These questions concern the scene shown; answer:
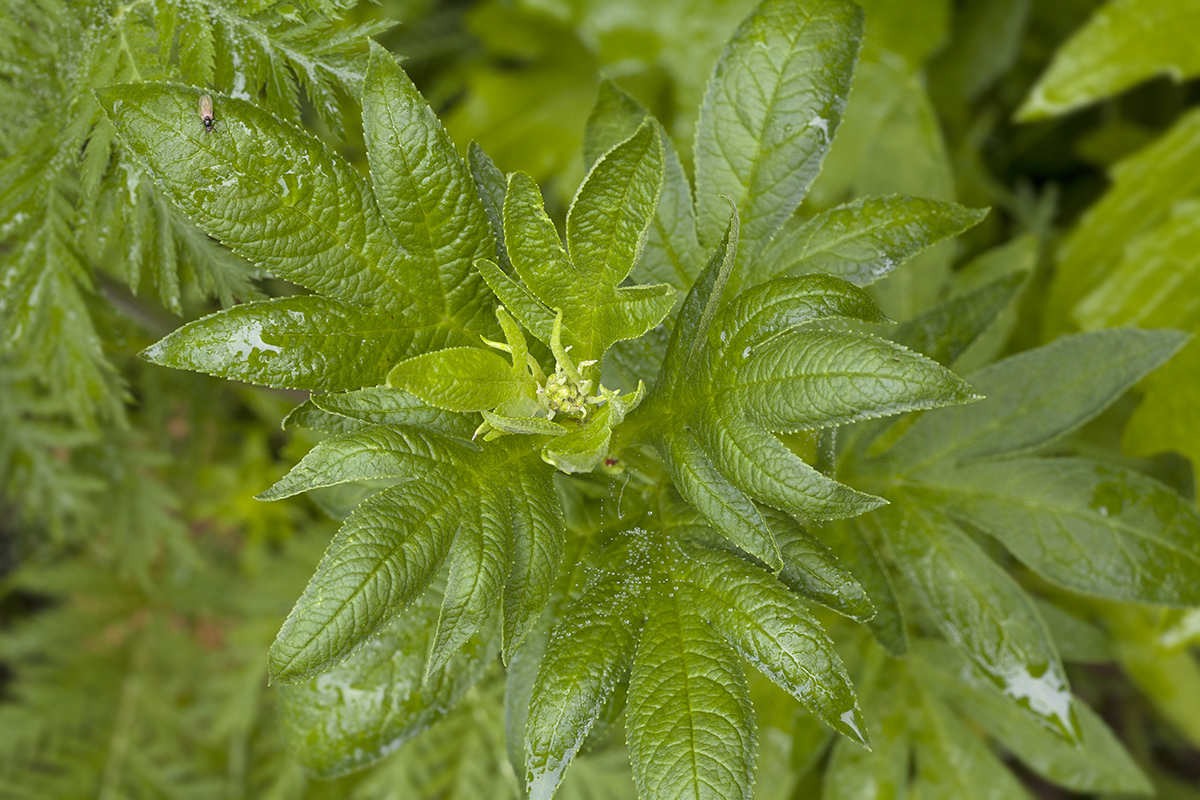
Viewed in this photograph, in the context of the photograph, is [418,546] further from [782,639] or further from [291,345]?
[782,639]

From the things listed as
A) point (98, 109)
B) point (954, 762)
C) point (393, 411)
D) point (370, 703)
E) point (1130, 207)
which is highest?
point (98, 109)

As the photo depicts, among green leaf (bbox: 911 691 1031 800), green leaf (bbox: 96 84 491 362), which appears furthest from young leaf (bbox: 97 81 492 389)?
green leaf (bbox: 911 691 1031 800)

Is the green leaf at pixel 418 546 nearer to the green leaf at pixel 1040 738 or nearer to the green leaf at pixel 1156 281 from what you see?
the green leaf at pixel 1040 738

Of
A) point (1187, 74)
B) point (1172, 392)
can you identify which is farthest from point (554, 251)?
point (1187, 74)

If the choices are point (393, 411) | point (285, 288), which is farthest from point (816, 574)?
point (285, 288)

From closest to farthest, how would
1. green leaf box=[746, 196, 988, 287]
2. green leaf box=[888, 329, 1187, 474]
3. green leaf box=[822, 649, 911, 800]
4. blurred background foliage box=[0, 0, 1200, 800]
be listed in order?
green leaf box=[746, 196, 988, 287] < blurred background foliage box=[0, 0, 1200, 800] < green leaf box=[888, 329, 1187, 474] < green leaf box=[822, 649, 911, 800]

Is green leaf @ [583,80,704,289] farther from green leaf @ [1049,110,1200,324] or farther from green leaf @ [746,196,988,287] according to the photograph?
green leaf @ [1049,110,1200,324]
